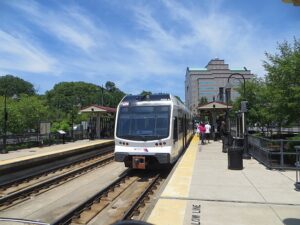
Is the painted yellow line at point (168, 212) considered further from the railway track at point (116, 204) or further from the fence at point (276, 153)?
the fence at point (276, 153)

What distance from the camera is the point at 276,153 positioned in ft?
46.6

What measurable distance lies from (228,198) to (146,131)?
20.6ft

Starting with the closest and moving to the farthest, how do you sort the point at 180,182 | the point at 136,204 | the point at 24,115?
the point at 136,204
the point at 180,182
the point at 24,115

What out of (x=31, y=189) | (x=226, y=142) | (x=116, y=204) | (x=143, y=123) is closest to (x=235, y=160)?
(x=143, y=123)

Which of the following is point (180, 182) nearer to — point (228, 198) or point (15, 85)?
point (228, 198)

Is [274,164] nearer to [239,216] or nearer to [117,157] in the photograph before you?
[117,157]

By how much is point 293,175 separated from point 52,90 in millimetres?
120902

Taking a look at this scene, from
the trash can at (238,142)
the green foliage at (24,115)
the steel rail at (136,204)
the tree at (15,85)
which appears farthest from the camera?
the tree at (15,85)

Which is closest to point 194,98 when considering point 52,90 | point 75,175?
point 52,90

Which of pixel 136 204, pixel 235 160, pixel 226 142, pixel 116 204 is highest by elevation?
pixel 226 142

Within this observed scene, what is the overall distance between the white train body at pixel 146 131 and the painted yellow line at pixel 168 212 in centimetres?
560

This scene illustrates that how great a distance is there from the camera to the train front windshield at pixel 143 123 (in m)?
15.2

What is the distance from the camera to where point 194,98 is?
144 meters

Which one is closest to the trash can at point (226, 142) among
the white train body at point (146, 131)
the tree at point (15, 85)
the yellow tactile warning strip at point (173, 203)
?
the white train body at point (146, 131)
